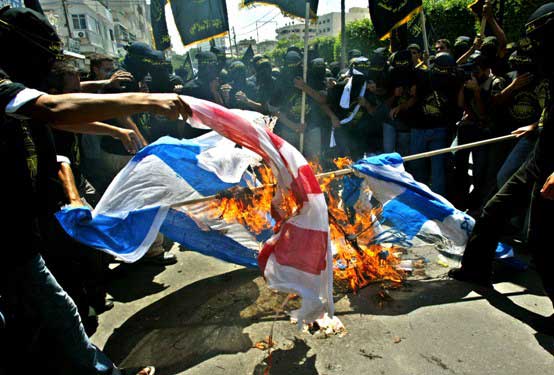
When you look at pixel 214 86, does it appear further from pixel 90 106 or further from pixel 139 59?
pixel 90 106

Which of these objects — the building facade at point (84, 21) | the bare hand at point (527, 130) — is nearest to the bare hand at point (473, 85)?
the bare hand at point (527, 130)

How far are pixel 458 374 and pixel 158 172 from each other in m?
2.57

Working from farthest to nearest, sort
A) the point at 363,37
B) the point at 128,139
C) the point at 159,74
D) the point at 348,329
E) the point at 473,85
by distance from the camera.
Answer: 1. the point at 363,37
2. the point at 159,74
3. the point at 473,85
4. the point at 128,139
5. the point at 348,329

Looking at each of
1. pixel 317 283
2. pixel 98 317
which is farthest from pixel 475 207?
pixel 98 317

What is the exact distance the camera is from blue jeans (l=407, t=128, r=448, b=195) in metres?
5.25

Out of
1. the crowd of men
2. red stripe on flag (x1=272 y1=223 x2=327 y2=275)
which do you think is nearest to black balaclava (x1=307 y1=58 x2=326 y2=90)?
the crowd of men

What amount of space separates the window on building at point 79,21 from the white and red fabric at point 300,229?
56.2m

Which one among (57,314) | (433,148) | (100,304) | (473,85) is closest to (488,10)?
(473,85)

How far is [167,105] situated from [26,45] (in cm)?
86

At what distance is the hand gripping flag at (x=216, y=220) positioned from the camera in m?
2.46

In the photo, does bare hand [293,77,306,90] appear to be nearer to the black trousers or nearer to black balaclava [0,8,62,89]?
the black trousers

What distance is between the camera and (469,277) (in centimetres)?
344

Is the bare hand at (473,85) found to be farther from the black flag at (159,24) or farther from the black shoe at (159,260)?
the black flag at (159,24)

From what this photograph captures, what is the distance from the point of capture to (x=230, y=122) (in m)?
2.45
